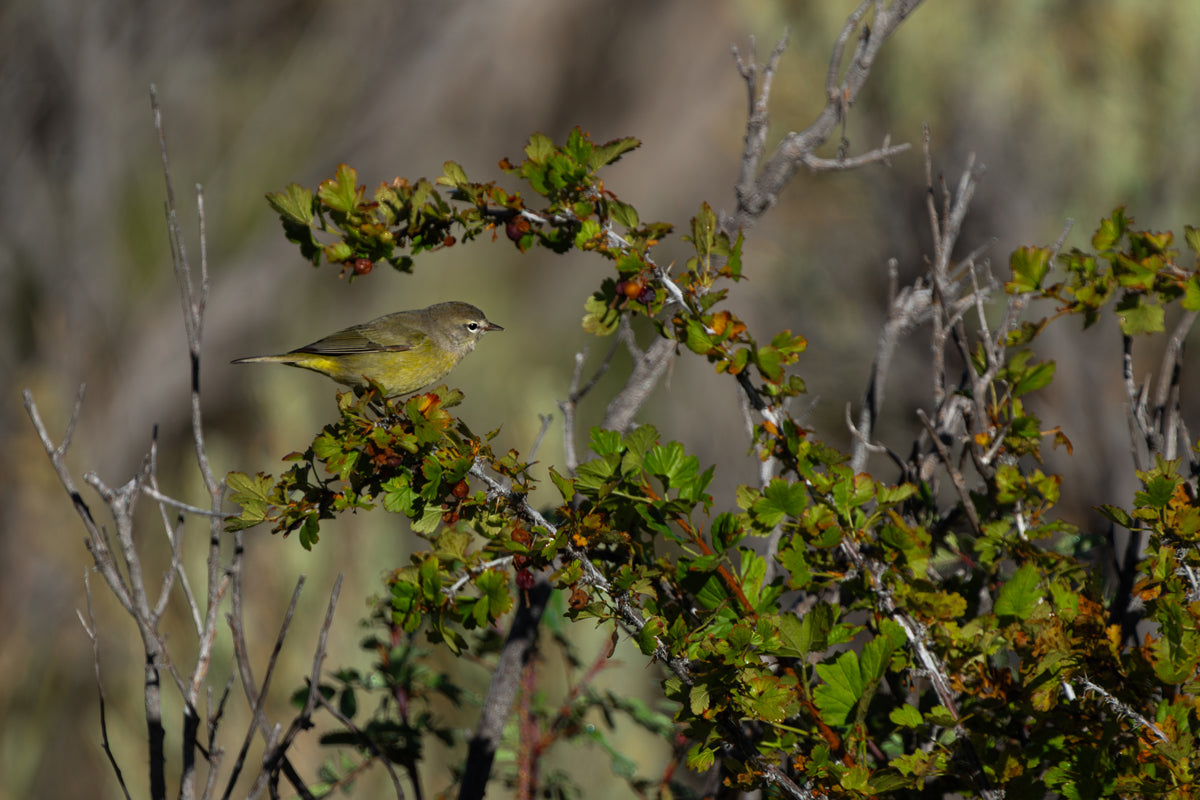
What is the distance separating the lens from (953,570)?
1851 millimetres

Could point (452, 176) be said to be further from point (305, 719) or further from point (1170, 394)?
point (1170, 394)

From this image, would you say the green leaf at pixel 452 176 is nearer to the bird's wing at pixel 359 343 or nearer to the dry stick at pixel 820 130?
the dry stick at pixel 820 130

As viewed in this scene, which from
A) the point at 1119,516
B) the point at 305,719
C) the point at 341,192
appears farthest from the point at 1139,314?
the point at 305,719

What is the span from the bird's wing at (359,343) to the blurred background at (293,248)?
32.9 inches

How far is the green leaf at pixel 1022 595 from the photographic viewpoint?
1.24 meters

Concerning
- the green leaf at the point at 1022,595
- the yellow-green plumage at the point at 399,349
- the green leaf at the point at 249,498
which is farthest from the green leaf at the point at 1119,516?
the yellow-green plumage at the point at 399,349

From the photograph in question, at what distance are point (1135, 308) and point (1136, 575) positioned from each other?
0.47 meters

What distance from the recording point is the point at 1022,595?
1.24 metres

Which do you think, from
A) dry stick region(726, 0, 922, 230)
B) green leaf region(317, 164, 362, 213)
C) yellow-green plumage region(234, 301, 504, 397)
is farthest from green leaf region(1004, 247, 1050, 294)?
yellow-green plumage region(234, 301, 504, 397)

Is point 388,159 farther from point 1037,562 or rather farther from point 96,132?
point 1037,562

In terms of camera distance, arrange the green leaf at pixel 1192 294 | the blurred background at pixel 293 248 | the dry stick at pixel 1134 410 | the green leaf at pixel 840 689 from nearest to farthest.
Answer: the green leaf at pixel 840 689 → the green leaf at pixel 1192 294 → the dry stick at pixel 1134 410 → the blurred background at pixel 293 248

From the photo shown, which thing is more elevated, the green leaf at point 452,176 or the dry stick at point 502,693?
the green leaf at point 452,176

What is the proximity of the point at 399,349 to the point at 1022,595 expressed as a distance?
6.09ft

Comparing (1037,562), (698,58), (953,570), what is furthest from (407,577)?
(698,58)
